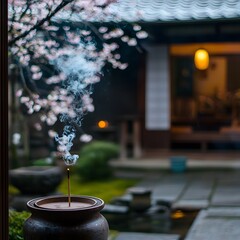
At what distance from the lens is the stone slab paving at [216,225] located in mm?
6699

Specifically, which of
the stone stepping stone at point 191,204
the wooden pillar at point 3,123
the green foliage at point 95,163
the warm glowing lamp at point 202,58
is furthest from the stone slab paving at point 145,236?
the warm glowing lamp at point 202,58

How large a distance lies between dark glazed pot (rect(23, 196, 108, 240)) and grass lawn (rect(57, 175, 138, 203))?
16.8ft

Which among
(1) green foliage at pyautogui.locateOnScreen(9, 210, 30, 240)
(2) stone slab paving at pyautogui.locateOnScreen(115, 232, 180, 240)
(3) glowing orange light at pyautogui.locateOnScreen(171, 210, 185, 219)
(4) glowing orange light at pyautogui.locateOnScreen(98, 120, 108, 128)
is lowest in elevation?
(3) glowing orange light at pyautogui.locateOnScreen(171, 210, 185, 219)

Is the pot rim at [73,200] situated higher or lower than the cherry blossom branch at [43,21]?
lower

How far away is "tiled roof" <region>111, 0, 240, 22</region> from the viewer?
37.6ft

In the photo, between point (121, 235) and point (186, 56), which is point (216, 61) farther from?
point (121, 235)

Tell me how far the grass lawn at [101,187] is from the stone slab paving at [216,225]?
209cm

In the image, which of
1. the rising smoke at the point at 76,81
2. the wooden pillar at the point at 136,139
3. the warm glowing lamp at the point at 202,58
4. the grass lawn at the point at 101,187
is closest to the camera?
the rising smoke at the point at 76,81

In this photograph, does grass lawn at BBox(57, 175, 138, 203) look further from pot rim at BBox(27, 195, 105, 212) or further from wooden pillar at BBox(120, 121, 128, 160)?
pot rim at BBox(27, 195, 105, 212)

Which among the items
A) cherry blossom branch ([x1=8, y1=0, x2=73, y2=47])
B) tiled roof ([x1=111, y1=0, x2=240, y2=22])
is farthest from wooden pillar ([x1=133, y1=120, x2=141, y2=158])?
cherry blossom branch ([x1=8, y1=0, x2=73, y2=47])

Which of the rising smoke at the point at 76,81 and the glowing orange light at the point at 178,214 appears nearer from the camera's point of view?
the rising smoke at the point at 76,81

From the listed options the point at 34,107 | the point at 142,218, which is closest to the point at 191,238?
the point at 142,218

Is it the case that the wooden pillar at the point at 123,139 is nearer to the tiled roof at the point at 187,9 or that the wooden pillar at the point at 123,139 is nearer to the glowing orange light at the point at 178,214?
the tiled roof at the point at 187,9

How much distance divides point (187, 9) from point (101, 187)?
4.61 metres
